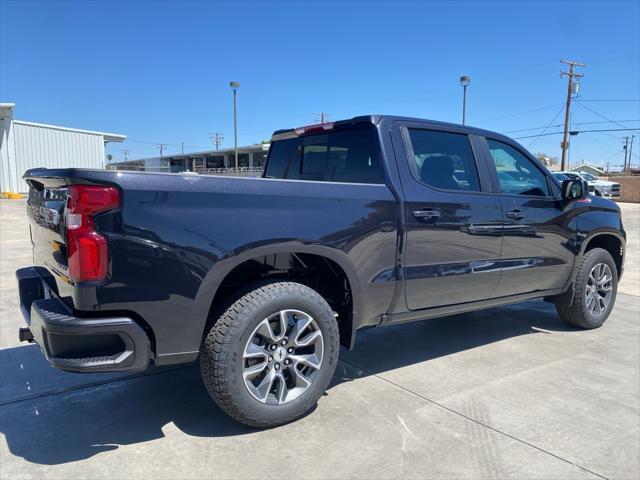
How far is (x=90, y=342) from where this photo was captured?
101 inches

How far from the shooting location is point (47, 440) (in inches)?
115

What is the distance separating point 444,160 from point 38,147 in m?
27.8

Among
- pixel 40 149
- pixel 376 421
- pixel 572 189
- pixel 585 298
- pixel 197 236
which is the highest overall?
pixel 40 149

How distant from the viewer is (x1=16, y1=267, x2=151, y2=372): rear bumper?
2.50 metres

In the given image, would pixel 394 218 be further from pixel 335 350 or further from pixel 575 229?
pixel 575 229

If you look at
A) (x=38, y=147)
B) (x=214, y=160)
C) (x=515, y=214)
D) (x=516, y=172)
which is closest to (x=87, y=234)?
(x=515, y=214)

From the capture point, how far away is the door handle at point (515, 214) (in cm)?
427

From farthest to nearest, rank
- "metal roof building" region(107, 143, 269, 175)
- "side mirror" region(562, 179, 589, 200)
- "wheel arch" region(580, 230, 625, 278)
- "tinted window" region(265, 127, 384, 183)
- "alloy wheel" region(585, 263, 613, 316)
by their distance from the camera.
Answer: "metal roof building" region(107, 143, 269, 175) → "wheel arch" region(580, 230, 625, 278) → "alloy wheel" region(585, 263, 613, 316) → "side mirror" region(562, 179, 589, 200) → "tinted window" region(265, 127, 384, 183)

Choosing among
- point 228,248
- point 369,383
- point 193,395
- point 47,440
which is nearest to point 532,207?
point 369,383

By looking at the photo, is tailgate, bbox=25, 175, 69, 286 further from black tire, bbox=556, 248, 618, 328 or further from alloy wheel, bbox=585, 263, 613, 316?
alloy wheel, bbox=585, 263, 613, 316

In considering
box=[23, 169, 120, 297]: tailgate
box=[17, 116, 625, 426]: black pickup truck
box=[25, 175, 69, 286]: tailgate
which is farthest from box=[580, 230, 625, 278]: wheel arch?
box=[25, 175, 69, 286]: tailgate

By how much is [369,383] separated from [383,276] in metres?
0.90

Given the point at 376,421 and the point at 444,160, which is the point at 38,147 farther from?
the point at 376,421

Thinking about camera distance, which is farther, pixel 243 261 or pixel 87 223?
pixel 243 261
